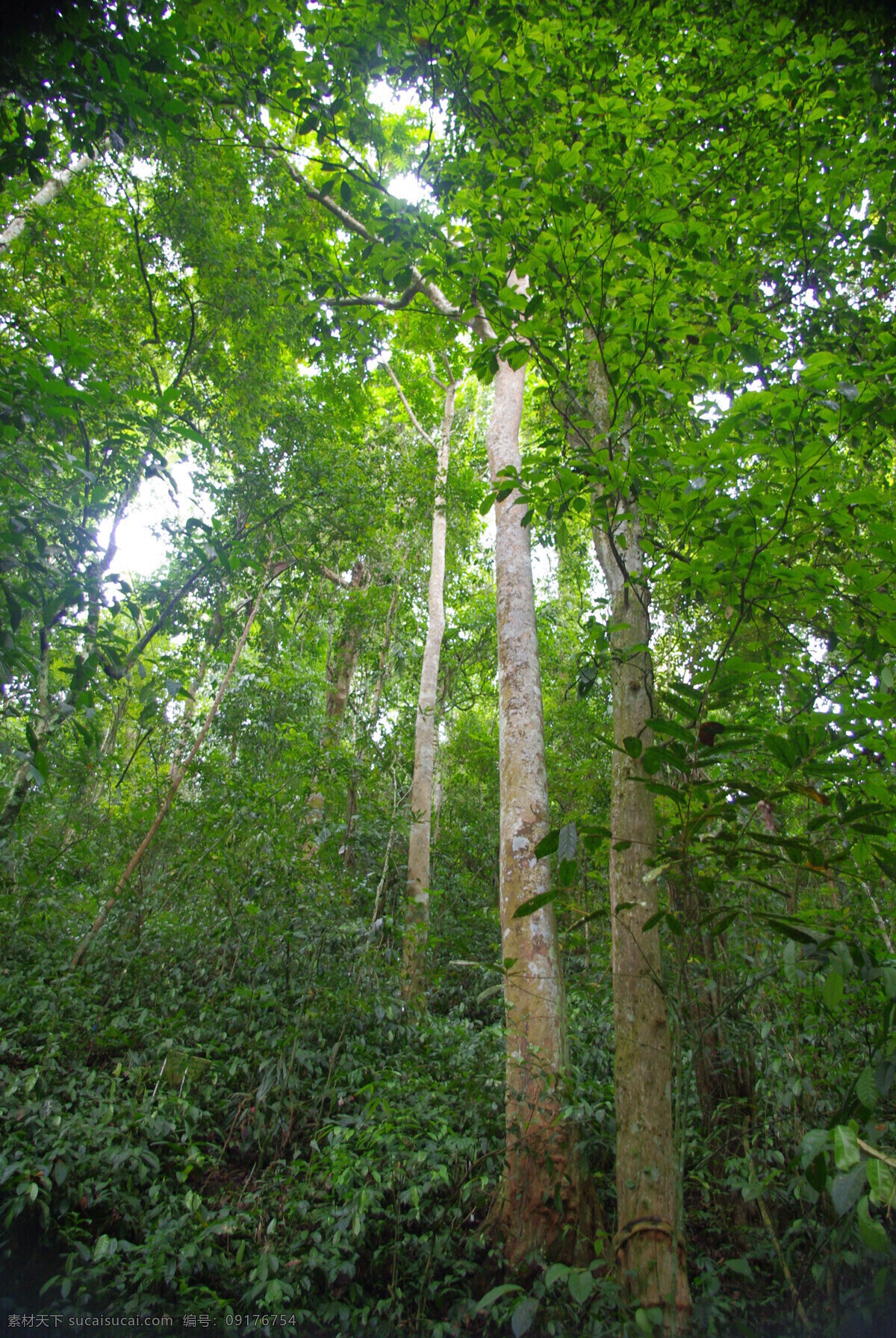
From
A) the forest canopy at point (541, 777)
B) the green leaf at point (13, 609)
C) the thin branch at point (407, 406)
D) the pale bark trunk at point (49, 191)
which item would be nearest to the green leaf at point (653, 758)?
the forest canopy at point (541, 777)

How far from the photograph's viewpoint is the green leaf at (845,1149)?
0.82 m

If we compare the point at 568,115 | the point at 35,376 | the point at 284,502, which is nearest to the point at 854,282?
the point at 568,115

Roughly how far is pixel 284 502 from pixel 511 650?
4.28 meters

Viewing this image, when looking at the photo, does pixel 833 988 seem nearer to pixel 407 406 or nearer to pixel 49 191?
pixel 407 406

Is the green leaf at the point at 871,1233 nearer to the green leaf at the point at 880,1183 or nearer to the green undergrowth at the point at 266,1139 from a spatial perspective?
the green leaf at the point at 880,1183

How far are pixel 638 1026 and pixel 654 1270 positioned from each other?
0.56m

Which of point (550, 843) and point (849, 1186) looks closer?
point (849, 1186)

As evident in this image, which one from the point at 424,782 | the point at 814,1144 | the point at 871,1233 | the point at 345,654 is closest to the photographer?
the point at 871,1233

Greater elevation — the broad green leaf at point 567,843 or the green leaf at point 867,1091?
the broad green leaf at point 567,843

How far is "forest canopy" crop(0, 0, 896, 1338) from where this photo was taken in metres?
1.65

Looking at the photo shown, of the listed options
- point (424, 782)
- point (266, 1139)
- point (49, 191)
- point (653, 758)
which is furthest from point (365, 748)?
point (49, 191)

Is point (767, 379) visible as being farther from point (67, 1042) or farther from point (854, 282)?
point (67, 1042)

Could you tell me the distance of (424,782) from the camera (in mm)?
6250

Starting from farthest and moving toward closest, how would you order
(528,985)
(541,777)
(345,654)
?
1. (345,654)
2. (541,777)
3. (528,985)
